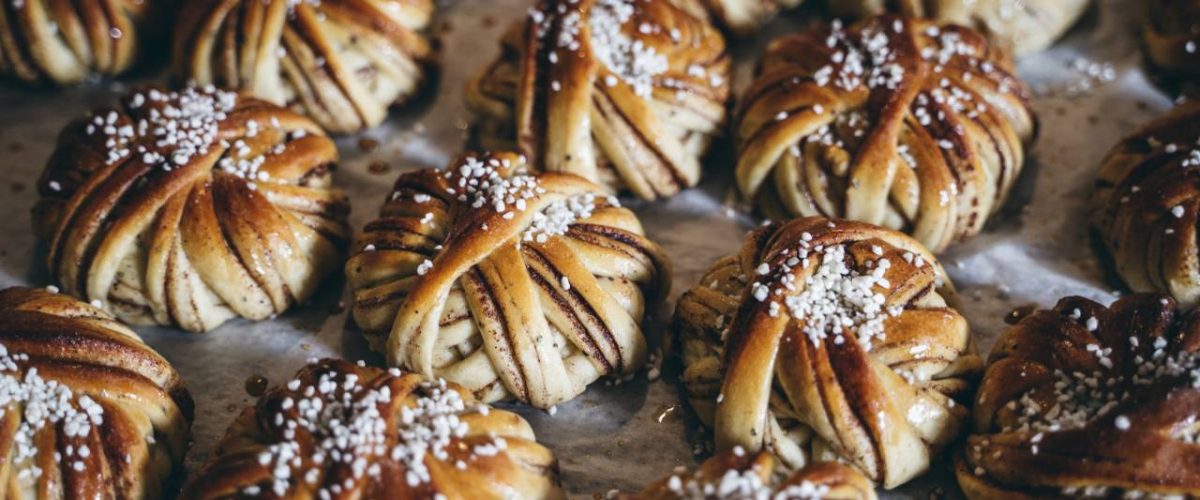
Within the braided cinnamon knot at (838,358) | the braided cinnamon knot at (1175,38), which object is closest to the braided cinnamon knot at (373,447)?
the braided cinnamon knot at (838,358)

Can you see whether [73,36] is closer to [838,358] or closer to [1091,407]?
[838,358]

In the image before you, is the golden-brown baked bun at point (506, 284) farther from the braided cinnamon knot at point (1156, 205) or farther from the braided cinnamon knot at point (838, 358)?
the braided cinnamon knot at point (1156, 205)

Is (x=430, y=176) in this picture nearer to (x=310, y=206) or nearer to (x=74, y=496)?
(x=310, y=206)

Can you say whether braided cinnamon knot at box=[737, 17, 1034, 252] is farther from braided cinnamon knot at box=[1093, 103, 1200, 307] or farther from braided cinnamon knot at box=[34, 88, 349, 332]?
braided cinnamon knot at box=[34, 88, 349, 332]

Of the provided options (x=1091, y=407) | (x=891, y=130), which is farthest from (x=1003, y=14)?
(x=1091, y=407)

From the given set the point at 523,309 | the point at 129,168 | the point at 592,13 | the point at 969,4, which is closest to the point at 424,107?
the point at 592,13

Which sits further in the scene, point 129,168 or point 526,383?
point 129,168
